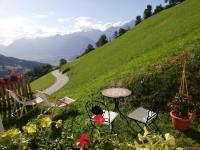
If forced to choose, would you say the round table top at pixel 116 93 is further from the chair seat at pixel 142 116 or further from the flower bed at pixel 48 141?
the flower bed at pixel 48 141

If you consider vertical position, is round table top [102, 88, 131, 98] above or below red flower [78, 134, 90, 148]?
below

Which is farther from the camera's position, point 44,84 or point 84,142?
point 44,84

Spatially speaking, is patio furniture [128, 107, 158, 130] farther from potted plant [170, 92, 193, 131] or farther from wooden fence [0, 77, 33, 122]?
wooden fence [0, 77, 33, 122]

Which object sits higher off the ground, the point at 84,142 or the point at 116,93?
the point at 84,142


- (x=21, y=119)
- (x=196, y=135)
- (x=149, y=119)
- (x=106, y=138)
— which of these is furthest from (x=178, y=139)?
(x=21, y=119)

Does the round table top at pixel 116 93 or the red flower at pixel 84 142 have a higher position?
the red flower at pixel 84 142

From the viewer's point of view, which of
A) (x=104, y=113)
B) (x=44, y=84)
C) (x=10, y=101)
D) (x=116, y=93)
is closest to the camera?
(x=104, y=113)

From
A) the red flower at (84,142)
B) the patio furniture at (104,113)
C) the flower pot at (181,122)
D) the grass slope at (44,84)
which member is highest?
the red flower at (84,142)

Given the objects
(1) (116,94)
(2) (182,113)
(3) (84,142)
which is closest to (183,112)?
(2) (182,113)

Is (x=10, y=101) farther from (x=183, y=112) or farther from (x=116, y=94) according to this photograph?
(x=183, y=112)

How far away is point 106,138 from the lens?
338 centimetres

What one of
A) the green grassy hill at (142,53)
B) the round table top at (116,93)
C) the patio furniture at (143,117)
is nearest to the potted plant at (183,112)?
the patio furniture at (143,117)

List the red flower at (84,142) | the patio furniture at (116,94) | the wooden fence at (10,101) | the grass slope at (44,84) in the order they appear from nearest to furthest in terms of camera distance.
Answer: the red flower at (84,142) < the patio furniture at (116,94) < the wooden fence at (10,101) < the grass slope at (44,84)

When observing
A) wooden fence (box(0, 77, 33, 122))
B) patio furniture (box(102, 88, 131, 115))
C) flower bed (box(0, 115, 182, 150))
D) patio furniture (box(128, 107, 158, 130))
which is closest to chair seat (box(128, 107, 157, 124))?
patio furniture (box(128, 107, 158, 130))
